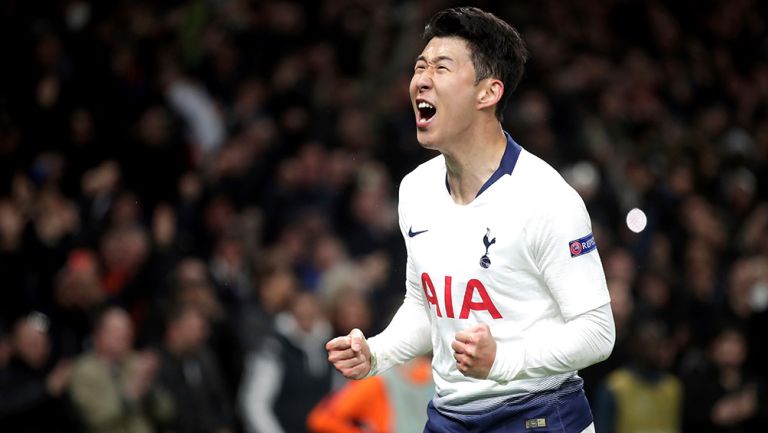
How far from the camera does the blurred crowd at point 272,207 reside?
7.80 metres

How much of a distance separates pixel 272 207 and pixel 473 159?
255 inches

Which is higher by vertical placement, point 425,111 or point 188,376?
point 425,111

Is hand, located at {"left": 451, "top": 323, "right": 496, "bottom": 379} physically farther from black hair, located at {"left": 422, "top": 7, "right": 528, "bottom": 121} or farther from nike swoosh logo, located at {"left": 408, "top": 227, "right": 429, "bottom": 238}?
black hair, located at {"left": 422, "top": 7, "right": 528, "bottom": 121}

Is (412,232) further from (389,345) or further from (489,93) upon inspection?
(489,93)

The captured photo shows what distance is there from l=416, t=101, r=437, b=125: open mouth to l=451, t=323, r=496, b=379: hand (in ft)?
2.55

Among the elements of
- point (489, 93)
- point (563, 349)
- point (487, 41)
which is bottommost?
point (563, 349)

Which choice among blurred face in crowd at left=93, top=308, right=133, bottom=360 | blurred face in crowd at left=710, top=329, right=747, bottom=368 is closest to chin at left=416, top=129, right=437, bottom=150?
blurred face in crowd at left=93, top=308, right=133, bottom=360

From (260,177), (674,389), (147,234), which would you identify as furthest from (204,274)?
(674,389)

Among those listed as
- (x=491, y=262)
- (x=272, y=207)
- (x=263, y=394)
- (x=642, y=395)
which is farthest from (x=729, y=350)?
(x=491, y=262)

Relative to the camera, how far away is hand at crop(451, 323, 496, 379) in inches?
139

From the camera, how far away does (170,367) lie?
26.1 ft

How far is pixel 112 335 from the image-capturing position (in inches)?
294

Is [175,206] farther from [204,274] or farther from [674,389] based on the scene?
[674,389]

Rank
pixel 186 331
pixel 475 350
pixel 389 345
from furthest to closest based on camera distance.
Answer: pixel 186 331 → pixel 389 345 → pixel 475 350
